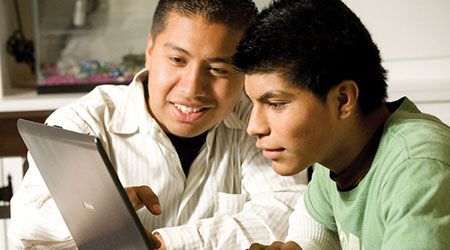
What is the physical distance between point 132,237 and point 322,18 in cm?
42

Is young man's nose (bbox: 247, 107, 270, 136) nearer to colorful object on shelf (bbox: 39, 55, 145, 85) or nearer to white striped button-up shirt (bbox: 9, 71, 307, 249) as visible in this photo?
white striped button-up shirt (bbox: 9, 71, 307, 249)

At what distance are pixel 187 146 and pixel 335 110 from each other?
28.5 inches

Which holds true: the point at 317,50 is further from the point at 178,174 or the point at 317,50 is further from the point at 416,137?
the point at 178,174

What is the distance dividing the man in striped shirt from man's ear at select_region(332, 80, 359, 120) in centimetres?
48

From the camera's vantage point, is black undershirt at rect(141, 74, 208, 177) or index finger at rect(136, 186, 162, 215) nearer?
index finger at rect(136, 186, 162, 215)

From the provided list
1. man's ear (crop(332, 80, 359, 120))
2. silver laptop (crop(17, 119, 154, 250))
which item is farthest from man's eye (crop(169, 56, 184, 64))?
man's ear (crop(332, 80, 359, 120))

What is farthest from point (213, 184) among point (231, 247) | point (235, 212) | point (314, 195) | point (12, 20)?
point (12, 20)

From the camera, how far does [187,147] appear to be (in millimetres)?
1568

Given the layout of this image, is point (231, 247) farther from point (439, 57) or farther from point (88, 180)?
point (439, 57)

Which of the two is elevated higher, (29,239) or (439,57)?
(439,57)

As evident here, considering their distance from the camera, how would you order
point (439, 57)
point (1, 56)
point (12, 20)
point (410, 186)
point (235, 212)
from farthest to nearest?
point (12, 20) → point (1, 56) → point (439, 57) → point (235, 212) → point (410, 186)

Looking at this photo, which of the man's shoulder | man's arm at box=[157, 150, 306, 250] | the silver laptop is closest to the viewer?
the silver laptop

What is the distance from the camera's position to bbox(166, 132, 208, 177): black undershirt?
5.09ft

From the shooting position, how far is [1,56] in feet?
7.87
